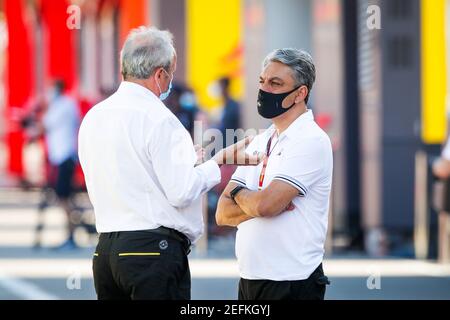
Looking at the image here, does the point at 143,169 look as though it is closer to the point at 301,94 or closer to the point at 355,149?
the point at 301,94

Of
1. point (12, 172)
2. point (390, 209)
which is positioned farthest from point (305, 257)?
point (12, 172)

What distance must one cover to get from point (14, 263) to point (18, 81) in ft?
64.8

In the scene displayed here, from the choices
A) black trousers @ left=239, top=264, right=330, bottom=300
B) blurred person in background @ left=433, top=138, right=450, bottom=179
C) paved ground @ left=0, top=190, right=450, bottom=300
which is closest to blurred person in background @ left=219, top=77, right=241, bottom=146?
paved ground @ left=0, top=190, right=450, bottom=300

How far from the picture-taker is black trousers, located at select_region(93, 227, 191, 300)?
6133 mm

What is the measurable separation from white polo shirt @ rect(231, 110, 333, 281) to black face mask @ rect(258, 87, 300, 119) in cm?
9

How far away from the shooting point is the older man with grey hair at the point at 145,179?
241 inches

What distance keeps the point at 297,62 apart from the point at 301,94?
5.7 inches

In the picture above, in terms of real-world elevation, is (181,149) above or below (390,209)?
above

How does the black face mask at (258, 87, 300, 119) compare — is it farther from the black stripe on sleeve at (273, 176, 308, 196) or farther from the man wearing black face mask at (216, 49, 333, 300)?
the black stripe on sleeve at (273, 176, 308, 196)

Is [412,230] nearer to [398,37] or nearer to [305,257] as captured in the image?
[398,37]

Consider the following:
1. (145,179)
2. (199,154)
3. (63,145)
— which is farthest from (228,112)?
(145,179)

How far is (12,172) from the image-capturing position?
33.7 meters

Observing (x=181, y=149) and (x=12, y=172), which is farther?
(x=12, y=172)

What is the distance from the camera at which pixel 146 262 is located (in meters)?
6.14
